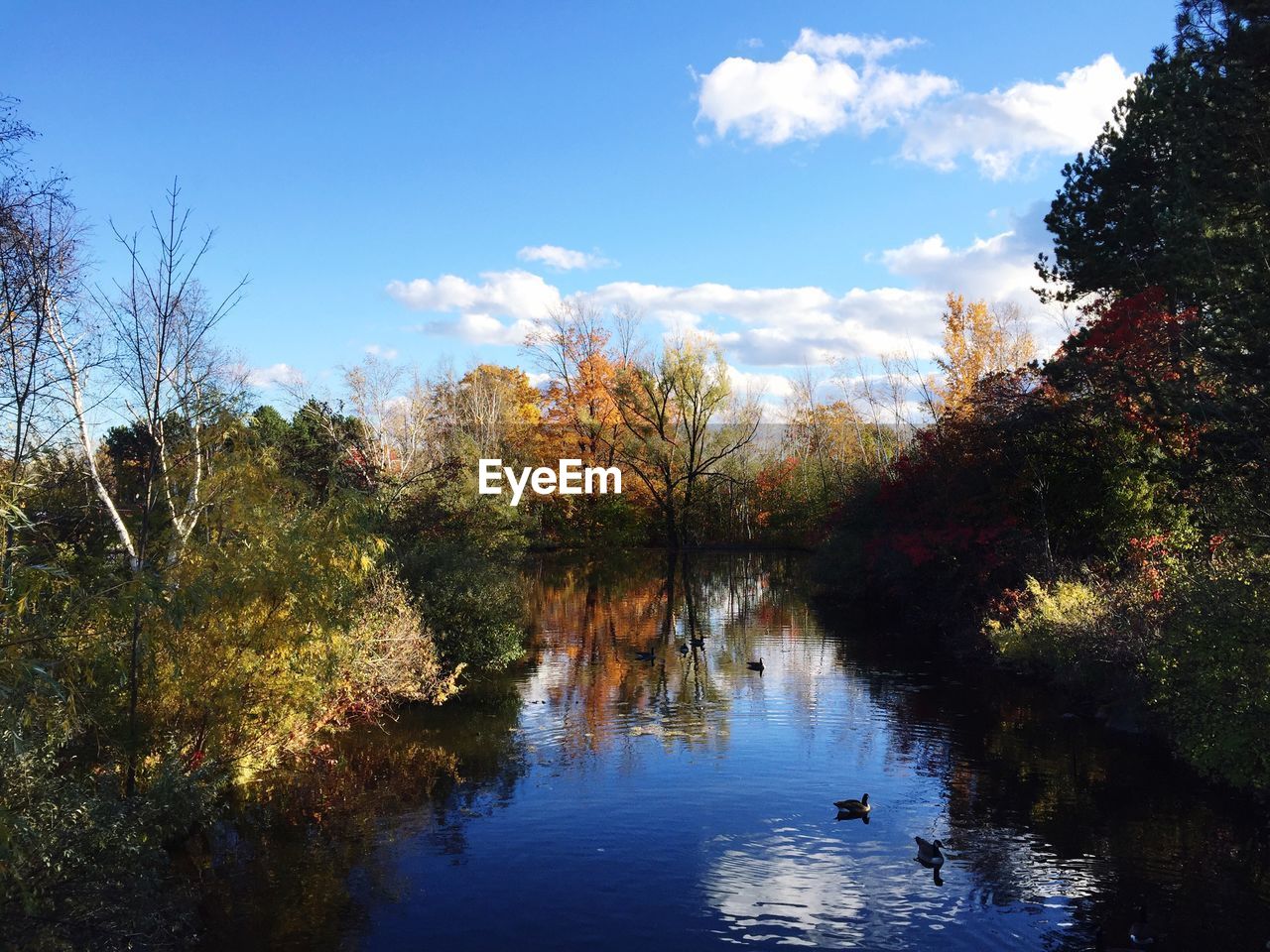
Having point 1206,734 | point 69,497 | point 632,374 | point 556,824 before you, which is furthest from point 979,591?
point 632,374

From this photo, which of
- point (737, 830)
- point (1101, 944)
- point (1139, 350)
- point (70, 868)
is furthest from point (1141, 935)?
point (1139, 350)

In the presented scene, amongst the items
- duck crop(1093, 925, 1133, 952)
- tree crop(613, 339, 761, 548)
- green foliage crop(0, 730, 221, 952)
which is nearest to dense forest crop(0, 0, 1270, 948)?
green foliage crop(0, 730, 221, 952)

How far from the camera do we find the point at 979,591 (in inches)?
1016

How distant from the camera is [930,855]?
11234mm

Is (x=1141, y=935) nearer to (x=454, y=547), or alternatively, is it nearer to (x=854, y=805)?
(x=854, y=805)

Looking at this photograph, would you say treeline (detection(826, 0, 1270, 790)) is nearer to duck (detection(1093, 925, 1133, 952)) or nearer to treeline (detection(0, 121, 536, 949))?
duck (detection(1093, 925, 1133, 952))

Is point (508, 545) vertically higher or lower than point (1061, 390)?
lower

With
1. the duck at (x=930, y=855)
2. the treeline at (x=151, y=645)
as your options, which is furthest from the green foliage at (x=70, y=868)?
the duck at (x=930, y=855)

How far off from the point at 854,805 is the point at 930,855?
6.08ft

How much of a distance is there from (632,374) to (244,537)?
46.4 metres

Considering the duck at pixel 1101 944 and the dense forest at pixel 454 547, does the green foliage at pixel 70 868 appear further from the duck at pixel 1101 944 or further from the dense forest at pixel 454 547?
the duck at pixel 1101 944

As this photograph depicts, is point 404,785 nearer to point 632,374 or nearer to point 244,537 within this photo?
point 244,537

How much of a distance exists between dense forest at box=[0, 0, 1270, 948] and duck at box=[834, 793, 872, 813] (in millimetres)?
4577

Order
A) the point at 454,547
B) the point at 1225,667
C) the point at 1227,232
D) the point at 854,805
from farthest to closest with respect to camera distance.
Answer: the point at 454,547, the point at 1227,232, the point at 854,805, the point at 1225,667
